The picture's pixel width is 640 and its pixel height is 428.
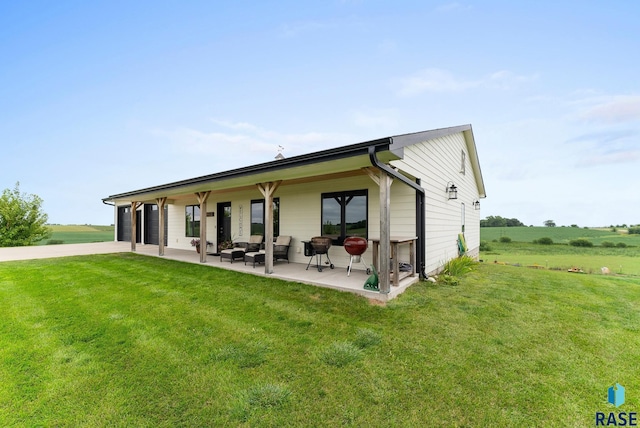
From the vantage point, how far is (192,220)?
11.9m

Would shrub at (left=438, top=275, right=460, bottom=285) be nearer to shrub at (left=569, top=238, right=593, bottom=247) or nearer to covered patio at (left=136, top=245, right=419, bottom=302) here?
covered patio at (left=136, top=245, right=419, bottom=302)

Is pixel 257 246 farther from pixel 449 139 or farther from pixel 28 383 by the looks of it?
pixel 449 139

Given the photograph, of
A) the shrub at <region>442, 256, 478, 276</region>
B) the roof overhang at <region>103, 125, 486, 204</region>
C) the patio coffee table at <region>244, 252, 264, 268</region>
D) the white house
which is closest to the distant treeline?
the white house

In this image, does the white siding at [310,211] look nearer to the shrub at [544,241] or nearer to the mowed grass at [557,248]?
the mowed grass at [557,248]

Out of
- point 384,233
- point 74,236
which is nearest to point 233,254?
point 384,233

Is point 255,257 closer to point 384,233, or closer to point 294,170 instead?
point 294,170

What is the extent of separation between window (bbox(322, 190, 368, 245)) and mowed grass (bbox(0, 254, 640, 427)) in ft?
7.41

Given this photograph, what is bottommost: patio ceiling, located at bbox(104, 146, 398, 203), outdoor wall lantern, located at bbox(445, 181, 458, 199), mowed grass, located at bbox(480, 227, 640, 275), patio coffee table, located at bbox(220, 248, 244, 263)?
mowed grass, located at bbox(480, 227, 640, 275)

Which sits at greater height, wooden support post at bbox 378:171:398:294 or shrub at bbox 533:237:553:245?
wooden support post at bbox 378:171:398:294

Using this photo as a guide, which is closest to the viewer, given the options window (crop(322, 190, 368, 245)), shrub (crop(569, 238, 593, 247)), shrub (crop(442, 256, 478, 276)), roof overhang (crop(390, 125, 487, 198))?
roof overhang (crop(390, 125, 487, 198))

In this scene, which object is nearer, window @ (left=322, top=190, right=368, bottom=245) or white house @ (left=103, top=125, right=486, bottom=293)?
white house @ (left=103, top=125, right=486, bottom=293)

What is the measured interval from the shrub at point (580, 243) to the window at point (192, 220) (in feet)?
83.3

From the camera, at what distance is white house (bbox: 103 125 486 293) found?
4.53 m

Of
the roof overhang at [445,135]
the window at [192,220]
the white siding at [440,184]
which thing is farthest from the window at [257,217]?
the roof overhang at [445,135]
